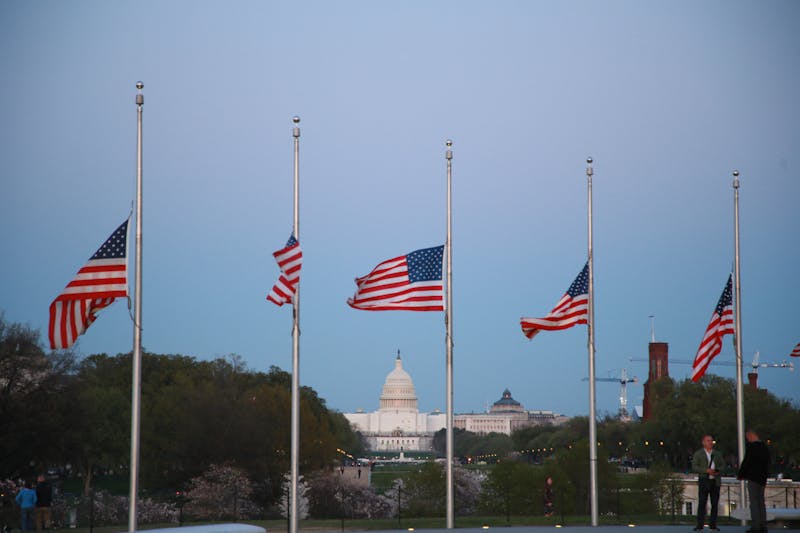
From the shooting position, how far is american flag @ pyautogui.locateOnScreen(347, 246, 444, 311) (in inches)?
1255

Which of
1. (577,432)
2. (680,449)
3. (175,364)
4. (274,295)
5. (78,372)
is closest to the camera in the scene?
(274,295)

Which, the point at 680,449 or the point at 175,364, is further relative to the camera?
the point at 680,449

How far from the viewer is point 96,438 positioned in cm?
7325

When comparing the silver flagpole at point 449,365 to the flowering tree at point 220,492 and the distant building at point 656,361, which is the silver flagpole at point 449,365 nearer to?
the flowering tree at point 220,492

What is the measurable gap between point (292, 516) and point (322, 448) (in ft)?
154

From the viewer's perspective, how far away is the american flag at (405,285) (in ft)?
105

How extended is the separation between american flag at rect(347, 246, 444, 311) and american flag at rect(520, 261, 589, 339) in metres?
3.46

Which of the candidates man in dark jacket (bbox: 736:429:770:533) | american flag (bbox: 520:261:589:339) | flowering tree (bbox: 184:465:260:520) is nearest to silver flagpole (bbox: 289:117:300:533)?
american flag (bbox: 520:261:589:339)

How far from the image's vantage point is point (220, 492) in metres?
61.4

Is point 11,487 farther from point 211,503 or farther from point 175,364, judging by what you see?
point 175,364

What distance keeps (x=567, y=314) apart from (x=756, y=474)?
867cm

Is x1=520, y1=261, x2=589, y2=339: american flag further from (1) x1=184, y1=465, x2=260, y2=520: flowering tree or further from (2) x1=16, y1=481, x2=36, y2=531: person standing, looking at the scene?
(1) x1=184, y1=465, x2=260, y2=520: flowering tree

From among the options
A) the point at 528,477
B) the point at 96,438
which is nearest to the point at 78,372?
the point at 96,438

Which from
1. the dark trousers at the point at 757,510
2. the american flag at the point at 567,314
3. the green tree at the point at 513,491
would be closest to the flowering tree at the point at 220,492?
the green tree at the point at 513,491
